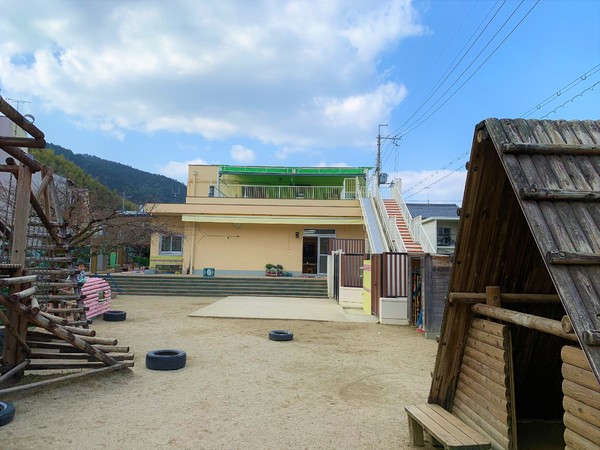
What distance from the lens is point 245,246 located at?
2266 cm

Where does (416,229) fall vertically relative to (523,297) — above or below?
above

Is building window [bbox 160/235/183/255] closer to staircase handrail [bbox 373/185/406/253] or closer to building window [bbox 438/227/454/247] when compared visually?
staircase handrail [bbox 373/185/406/253]

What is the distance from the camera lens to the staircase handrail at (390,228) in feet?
51.5

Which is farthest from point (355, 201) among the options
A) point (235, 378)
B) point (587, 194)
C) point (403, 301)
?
point (587, 194)

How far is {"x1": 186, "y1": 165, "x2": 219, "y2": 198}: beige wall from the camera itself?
92.1 feet

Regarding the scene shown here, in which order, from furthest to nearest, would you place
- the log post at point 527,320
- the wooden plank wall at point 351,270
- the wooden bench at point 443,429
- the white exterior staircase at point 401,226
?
the white exterior staircase at point 401,226
the wooden plank wall at point 351,270
the wooden bench at point 443,429
the log post at point 527,320

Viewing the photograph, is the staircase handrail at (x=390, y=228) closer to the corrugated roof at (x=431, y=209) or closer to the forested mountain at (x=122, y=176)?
the corrugated roof at (x=431, y=209)

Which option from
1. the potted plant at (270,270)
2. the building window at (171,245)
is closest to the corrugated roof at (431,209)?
the potted plant at (270,270)

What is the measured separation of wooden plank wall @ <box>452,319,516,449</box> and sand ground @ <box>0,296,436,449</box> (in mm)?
743

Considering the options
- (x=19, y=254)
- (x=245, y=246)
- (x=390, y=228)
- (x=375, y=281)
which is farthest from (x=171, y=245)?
(x=19, y=254)

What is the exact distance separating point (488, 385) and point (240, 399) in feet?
9.32

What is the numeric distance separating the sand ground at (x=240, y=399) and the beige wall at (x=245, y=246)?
14194 millimetres

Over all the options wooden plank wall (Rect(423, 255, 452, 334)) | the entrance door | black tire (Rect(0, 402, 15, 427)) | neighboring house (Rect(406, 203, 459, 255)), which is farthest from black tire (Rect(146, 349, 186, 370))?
neighboring house (Rect(406, 203, 459, 255))

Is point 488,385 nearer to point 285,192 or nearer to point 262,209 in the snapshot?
point 262,209
